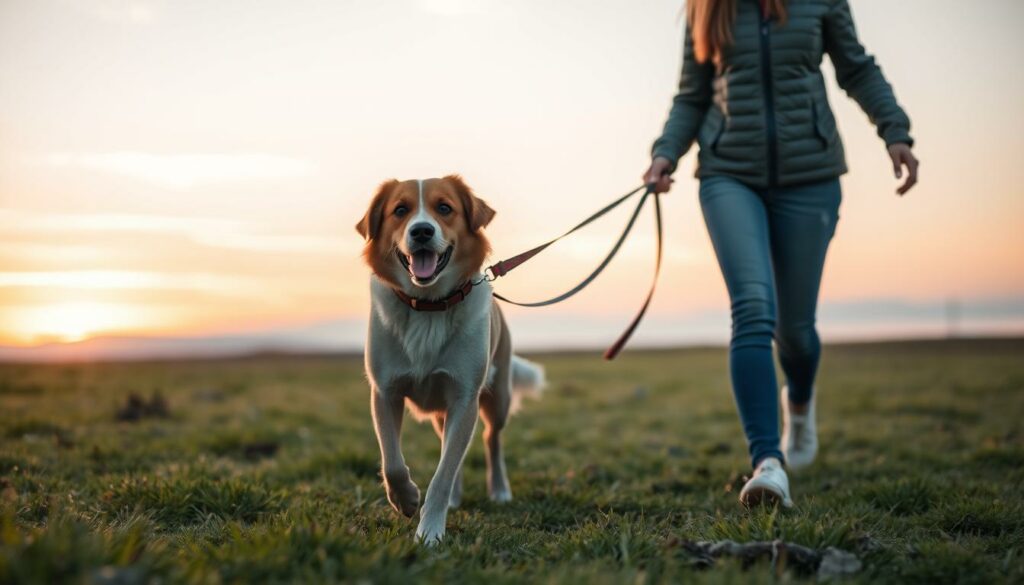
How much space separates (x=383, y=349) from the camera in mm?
3775

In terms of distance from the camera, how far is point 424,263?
12.0ft

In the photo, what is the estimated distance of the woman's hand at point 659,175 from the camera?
4562mm

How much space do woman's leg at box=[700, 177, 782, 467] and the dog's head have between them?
128 cm

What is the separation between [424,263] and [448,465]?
93 cm

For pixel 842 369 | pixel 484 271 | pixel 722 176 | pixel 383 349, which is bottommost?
pixel 842 369

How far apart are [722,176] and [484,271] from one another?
1.45 meters

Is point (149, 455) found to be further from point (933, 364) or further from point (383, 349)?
point (933, 364)

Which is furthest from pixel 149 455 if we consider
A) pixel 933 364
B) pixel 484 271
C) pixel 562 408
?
pixel 933 364

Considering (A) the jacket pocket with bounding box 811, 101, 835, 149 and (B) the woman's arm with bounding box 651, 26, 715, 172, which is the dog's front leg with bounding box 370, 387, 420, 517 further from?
(A) the jacket pocket with bounding box 811, 101, 835, 149

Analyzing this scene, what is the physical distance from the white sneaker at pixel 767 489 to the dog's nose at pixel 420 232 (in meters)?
1.90

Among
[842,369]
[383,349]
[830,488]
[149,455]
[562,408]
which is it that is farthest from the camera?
[842,369]

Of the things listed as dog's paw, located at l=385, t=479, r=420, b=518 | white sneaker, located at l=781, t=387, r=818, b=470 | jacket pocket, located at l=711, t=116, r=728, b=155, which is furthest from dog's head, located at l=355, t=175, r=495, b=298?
white sneaker, located at l=781, t=387, r=818, b=470

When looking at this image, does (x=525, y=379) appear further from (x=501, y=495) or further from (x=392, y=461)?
(x=392, y=461)

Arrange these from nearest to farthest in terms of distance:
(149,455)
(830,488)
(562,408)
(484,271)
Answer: (484,271) → (830,488) → (149,455) → (562,408)
